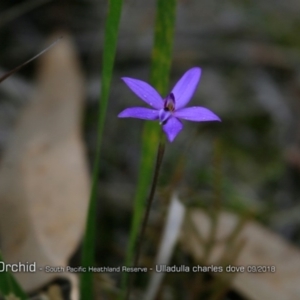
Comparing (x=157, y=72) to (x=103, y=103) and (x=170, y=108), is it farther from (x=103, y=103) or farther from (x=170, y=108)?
(x=170, y=108)

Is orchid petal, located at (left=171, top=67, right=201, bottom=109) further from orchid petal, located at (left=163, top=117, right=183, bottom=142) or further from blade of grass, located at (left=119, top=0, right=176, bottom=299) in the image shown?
blade of grass, located at (left=119, top=0, right=176, bottom=299)

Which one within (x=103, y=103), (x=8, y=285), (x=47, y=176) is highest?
(x=103, y=103)

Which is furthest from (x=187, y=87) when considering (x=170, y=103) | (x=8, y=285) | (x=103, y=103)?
(x=8, y=285)

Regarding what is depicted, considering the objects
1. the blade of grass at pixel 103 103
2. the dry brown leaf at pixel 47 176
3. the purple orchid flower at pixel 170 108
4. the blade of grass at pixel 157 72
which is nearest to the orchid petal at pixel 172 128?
the purple orchid flower at pixel 170 108

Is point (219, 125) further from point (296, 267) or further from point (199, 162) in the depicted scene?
point (296, 267)

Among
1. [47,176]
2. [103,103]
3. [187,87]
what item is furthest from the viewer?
[47,176]

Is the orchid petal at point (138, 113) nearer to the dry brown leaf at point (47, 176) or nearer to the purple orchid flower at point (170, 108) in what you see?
the purple orchid flower at point (170, 108)
